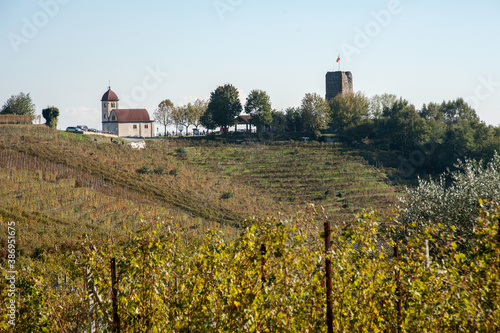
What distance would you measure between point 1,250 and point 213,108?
67.7 m

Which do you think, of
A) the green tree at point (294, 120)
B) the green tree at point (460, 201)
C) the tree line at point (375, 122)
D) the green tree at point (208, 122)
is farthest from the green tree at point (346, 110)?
the green tree at point (460, 201)

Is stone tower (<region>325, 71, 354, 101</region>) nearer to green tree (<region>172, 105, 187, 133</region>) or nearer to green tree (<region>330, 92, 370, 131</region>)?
green tree (<region>330, 92, 370, 131</region>)

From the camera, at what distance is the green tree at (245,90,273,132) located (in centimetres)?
9519

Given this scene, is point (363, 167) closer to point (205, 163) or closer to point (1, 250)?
point (205, 163)

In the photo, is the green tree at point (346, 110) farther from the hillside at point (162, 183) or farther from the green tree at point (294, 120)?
the hillside at point (162, 183)

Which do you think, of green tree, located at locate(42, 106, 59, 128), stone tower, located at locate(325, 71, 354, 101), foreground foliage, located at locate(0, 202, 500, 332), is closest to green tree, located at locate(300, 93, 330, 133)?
stone tower, located at locate(325, 71, 354, 101)

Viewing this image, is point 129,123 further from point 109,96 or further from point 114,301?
point 114,301

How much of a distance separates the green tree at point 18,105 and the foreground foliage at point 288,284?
83.9m

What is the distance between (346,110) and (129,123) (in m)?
46.9

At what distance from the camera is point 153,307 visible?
32.6 ft

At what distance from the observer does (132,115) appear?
101 m

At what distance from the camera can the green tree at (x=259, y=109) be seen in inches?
3748

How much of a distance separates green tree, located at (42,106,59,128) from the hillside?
411cm

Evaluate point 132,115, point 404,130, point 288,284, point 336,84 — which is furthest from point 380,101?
point 288,284
